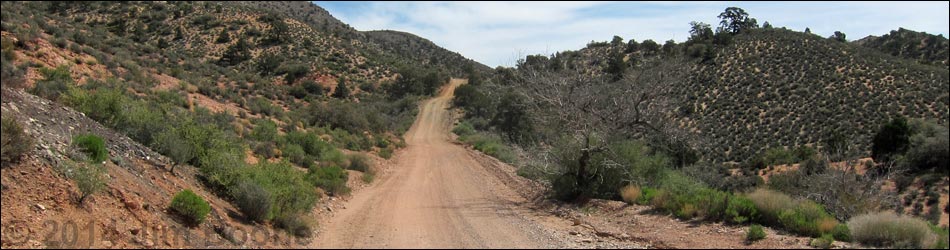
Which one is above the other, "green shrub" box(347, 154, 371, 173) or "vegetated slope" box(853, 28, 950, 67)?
"vegetated slope" box(853, 28, 950, 67)

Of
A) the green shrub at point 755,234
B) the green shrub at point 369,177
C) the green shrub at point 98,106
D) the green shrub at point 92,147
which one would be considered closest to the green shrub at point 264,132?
the green shrub at point 369,177

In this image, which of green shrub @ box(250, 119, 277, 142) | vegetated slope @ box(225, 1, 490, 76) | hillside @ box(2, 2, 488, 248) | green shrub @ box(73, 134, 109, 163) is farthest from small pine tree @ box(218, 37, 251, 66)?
green shrub @ box(73, 134, 109, 163)

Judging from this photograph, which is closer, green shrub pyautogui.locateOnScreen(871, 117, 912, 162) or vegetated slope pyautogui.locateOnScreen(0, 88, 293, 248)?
vegetated slope pyautogui.locateOnScreen(0, 88, 293, 248)

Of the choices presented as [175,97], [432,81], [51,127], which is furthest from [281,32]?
[51,127]

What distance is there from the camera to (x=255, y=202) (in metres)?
10.2

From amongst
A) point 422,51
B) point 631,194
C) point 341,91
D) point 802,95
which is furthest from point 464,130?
point 422,51

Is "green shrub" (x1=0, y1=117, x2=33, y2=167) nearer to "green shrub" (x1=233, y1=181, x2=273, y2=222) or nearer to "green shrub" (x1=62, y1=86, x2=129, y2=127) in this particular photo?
"green shrub" (x1=233, y1=181, x2=273, y2=222)

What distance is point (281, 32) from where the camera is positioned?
60000mm

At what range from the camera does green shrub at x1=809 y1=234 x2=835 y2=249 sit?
8.58 meters

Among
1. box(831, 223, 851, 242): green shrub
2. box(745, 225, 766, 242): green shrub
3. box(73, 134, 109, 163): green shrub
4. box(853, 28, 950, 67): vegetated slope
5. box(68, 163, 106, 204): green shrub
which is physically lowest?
box(745, 225, 766, 242): green shrub

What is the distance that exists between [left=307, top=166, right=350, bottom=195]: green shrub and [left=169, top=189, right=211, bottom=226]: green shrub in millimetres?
6580

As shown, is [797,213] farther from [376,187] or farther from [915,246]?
[376,187]

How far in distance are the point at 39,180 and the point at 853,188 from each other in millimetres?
15935

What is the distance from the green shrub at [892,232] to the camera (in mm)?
7898
